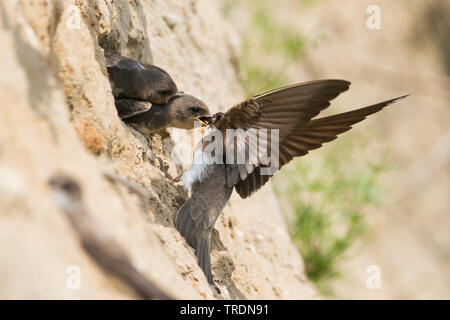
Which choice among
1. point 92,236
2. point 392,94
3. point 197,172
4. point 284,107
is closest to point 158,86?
point 197,172

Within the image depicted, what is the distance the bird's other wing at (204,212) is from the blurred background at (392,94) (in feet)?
8.15

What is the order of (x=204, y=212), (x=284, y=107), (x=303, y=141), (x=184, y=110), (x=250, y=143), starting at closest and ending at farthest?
(x=284, y=107), (x=250, y=143), (x=204, y=212), (x=303, y=141), (x=184, y=110)

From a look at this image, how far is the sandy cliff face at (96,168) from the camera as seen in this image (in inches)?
55.9

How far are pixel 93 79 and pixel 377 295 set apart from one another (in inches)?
171

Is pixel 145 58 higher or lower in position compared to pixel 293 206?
higher

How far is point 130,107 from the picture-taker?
262cm

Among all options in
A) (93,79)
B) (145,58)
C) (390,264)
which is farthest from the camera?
(390,264)

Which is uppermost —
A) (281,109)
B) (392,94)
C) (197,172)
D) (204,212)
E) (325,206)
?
(392,94)

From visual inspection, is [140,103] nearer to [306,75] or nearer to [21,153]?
[21,153]

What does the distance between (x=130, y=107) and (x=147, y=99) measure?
133 millimetres

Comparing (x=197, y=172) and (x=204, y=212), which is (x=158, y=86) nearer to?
(x=197, y=172)

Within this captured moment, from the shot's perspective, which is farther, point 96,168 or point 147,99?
point 147,99

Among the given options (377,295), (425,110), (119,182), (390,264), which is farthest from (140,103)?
(425,110)
